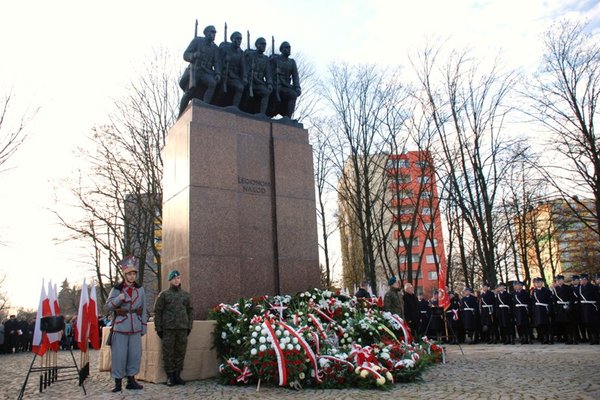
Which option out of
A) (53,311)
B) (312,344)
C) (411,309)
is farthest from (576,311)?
(53,311)

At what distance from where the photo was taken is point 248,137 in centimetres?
1077

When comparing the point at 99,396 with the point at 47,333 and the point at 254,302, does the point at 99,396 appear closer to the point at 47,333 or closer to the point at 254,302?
the point at 47,333

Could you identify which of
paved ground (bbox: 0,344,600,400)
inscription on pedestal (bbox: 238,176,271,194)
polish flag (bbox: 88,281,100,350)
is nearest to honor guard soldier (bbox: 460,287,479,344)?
paved ground (bbox: 0,344,600,400)

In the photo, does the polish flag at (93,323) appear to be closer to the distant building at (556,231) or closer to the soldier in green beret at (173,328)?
the soldier in green beret at (173,328)

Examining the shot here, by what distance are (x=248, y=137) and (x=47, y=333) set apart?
5.41 meters

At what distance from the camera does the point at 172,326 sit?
7.80 meters

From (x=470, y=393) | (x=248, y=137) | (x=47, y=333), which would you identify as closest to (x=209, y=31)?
(x=248, y=137)

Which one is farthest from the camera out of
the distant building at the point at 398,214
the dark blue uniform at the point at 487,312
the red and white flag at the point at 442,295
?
the distant building at the point at 398,214

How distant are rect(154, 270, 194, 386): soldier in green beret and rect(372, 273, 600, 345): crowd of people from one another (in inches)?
186

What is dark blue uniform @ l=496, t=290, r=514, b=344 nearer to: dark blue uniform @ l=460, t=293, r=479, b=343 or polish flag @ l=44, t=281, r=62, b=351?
dark blue uniform @ l=460, t=293, r=479, b=343

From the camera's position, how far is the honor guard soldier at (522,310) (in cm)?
1416

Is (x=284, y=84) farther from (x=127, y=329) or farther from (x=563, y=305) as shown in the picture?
(x=563, y=305)

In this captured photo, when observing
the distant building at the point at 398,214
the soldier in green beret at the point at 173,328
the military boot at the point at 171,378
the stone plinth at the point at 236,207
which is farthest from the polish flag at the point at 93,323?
the distant building at the point at 398,214

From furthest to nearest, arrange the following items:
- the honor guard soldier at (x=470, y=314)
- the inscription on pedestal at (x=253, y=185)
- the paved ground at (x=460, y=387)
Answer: the honor guard soldier at (x=470, y=314) < the inscription on pedestal at (x=253, y=185) < the paved ground at (x=460, y=387)
